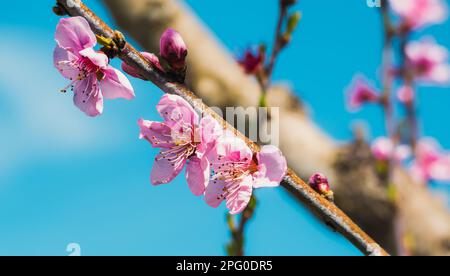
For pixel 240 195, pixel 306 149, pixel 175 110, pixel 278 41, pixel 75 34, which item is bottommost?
pixel 240 195

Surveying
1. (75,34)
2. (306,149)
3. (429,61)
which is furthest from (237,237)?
(429,61)

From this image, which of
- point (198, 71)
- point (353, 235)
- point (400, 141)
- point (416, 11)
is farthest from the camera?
point (198, 71)

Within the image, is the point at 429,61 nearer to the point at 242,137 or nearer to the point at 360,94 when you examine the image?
the point at 360,94

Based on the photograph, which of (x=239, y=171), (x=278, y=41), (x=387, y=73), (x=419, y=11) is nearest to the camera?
(x=239, y=171)

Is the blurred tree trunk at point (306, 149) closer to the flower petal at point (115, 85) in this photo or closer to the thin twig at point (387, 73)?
the thin twig at point (387, 73)
